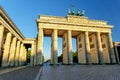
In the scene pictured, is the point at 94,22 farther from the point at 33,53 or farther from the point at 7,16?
the point at 7,16

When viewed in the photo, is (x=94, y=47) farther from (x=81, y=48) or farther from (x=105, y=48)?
(x=81, y=48)

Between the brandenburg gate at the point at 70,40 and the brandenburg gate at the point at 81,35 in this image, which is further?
the brandenburg gate at the point at 81,35

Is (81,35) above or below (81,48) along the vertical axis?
above

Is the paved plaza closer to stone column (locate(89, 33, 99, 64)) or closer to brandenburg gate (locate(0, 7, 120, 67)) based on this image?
brandenburg gate (locate(0, 7, 120, 67))

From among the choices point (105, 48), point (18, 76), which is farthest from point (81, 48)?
point (18, 76)

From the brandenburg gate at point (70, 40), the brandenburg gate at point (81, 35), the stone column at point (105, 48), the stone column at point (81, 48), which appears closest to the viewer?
the brandenburg gate at point (70, 40)

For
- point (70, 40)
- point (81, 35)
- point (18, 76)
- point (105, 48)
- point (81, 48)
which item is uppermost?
point (81, 35)

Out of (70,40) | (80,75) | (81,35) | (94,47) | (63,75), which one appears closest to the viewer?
(80,75)

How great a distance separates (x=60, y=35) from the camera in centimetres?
4669

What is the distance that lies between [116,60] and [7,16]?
1487 inches

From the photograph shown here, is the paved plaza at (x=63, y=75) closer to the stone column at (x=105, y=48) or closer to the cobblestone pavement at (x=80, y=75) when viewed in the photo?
the cobblestone pavement at (x=80, y=75)

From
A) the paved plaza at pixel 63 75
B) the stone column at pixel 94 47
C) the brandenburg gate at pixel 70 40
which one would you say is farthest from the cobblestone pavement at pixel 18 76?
the stone column at pixel 94 47

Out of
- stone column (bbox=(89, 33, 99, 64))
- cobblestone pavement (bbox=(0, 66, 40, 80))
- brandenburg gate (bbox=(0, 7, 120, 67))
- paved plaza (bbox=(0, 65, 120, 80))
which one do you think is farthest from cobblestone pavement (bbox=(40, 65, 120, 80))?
stone column (bbox=(89, 33, 99, 64))

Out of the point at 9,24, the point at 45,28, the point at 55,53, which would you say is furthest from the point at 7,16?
the point at 55,53
